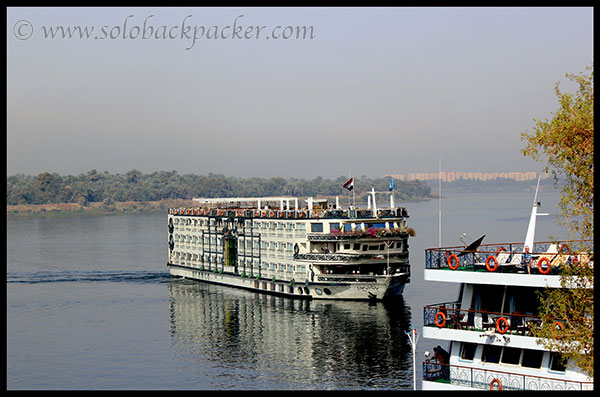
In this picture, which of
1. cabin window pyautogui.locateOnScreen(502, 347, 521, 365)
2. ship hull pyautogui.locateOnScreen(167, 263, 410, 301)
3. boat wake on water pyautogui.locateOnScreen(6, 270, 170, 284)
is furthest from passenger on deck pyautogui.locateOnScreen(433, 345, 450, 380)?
boat wake on water pyautogui.locateOnScreen(6, 270, 170, 284)

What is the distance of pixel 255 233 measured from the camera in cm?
10356

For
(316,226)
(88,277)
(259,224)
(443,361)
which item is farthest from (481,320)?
(88,277)

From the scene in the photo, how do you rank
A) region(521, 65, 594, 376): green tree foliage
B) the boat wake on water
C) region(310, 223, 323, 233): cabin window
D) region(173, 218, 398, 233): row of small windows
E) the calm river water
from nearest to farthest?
region(521, 65, 594, 376): green tree foliage < the calm river water < region(173, 218, 398, 233): row of small windows < region(310, 223, 323, 233): cabin window < the boat wake on water

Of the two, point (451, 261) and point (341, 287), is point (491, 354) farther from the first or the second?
point (341, 287)

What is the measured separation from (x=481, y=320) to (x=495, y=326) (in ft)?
2.23

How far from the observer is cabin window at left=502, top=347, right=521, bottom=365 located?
3159 cm

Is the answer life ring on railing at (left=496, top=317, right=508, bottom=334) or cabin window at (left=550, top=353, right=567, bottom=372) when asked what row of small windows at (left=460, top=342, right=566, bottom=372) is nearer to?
cabin window at (left=550, top=353, right=567, bottom=372)

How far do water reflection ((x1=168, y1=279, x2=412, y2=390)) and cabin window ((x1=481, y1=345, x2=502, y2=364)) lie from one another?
72.6ft

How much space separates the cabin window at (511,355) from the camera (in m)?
31.6

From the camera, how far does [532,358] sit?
3127 centimetres

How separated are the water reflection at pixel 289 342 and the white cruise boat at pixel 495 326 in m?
21.6

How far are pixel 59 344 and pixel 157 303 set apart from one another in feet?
79.3

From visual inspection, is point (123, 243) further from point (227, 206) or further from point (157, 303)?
point (157, 303)

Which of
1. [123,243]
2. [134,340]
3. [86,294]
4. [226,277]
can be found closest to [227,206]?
[226,277]
